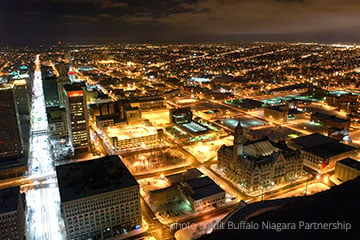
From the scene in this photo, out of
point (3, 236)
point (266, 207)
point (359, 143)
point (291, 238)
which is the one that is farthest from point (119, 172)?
point (359, 143)

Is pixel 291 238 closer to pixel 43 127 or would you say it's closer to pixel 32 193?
pixel 32 193

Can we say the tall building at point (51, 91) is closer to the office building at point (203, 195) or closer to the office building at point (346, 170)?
the office building at point (203, 195)

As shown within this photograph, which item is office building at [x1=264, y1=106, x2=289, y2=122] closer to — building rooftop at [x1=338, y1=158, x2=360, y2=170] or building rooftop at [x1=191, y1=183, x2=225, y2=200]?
building rooftop at [x1=338, y1=158, x2=360, y2=170]

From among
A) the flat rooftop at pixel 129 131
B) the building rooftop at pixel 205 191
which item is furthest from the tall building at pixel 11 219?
the flat rooftop at pixel 129 131

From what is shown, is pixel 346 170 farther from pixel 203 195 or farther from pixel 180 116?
pixel 180 116

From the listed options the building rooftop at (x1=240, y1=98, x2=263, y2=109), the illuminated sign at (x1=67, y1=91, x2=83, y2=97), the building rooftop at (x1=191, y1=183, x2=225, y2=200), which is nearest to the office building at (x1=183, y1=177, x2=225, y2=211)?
the building rooftop at (x1=191, y1=183, x2=225, y2=200)

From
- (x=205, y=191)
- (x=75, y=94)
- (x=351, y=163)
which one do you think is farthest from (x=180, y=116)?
(x=351, y=163)

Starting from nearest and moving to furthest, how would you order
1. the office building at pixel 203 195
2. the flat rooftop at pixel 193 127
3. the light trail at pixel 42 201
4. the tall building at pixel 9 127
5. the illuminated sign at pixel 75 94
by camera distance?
1. the light trail at pixel 42 201
2. the office building at pixel 203 195
3. the tall building at pixel 9 127
4. the illuminated sign at pixel 75 94
5. the flat rooftop at pixel 193 127
